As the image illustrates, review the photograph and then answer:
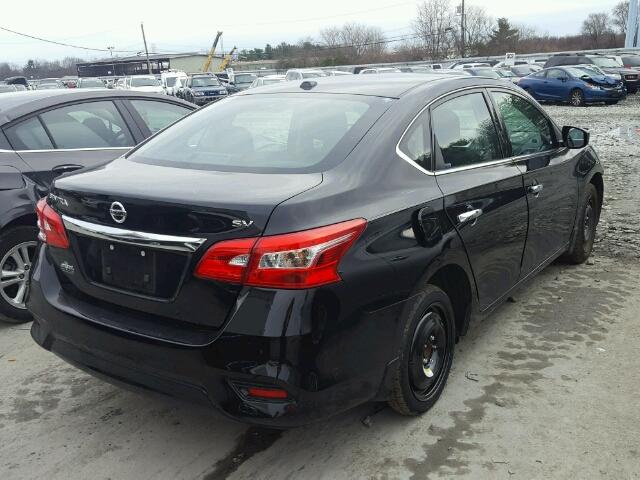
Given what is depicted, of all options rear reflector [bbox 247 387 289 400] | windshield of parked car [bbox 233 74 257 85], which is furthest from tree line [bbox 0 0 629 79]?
rear reflector [bbox 247 387 289 400]

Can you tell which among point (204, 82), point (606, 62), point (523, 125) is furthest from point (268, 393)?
point (606, 62)

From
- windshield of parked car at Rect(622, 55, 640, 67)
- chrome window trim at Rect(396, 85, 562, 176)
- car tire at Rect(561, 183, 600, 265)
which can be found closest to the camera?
chrome window trim at Rect(396, 85, 562, 176)

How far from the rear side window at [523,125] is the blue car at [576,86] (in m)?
21.1

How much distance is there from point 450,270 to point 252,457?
1381 millimetres

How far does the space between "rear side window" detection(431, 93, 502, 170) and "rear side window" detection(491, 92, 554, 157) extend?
244 millimetres

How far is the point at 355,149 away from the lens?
2.94 m

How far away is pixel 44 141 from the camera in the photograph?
16.0ft

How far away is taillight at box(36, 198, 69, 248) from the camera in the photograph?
2965mm

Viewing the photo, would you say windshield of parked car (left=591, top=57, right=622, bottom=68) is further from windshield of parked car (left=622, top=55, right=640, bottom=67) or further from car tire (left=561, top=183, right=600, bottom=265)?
car tire (left=561, top=183, right=600, bottom=265)

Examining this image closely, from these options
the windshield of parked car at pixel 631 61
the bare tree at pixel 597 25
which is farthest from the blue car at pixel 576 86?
the bare tree at pixel 597 25

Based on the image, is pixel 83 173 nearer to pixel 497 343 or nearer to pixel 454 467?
pixel 454 467

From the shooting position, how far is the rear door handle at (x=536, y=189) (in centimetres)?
407

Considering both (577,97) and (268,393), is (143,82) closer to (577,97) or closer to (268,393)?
(577,97)

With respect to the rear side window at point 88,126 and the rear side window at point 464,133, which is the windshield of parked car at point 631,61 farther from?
the rear side window at point 88,126
